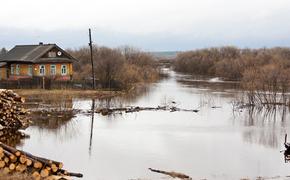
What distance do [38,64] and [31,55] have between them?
3.97 ft

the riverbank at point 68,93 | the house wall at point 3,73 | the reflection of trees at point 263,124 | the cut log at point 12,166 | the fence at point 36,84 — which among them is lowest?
the reflection of trees at point 263,124

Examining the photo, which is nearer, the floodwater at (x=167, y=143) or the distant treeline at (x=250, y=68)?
the floodwater at (x=167, y=143)

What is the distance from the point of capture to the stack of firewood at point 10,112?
16266mm

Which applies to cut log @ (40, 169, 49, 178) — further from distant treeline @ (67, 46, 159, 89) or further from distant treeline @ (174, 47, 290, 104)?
distant treeline @ (67, 46, 159, 89)

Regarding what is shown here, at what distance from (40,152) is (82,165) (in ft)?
6.92

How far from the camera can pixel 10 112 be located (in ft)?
54.4

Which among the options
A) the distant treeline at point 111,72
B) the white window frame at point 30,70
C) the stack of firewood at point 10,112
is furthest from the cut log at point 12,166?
the white window frame at point 30,70

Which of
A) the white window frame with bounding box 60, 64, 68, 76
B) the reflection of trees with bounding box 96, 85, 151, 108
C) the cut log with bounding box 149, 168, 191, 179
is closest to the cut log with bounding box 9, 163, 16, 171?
the cut log with bounding box 149, 168, 191, 179

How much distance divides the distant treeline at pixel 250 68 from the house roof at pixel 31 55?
50.4 feet

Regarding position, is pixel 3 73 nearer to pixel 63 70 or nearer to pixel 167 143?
pixel 63 70

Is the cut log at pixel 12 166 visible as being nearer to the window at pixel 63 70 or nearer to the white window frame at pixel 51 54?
the white window frame at pixel 51 54

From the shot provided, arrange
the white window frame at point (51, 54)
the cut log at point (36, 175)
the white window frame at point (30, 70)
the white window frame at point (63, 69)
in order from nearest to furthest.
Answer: the cut log at point (36, 175)
the white window frame at point (30, 70)
the white window frame at point (51, 54)
the white window frame at point (63, 69)

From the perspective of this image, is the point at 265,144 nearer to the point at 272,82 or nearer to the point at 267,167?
the point at 267,167

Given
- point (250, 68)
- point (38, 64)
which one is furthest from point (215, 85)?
point (38, 64)
